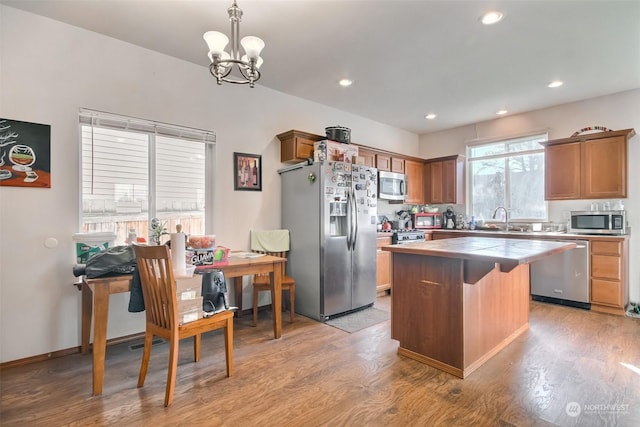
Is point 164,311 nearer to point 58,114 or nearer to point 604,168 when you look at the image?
point 58,114

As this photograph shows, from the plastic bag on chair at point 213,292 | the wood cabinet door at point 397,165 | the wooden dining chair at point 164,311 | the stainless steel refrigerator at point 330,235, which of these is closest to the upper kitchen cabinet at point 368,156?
the wood cabinet door at point 397,165

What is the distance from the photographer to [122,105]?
2988 mm

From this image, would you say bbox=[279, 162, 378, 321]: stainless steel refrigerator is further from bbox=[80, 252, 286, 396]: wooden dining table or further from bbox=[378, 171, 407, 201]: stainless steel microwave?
bbox=[378, 171, 407, 201]: stainless steel microwave

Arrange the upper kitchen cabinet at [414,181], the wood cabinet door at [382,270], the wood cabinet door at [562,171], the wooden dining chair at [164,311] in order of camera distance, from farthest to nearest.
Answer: the upper kitchen cabinet at [414,181], the wood cabinet door at [382,270], the wood cabinet door at [562,171], the wooden dining chair at [164,311]

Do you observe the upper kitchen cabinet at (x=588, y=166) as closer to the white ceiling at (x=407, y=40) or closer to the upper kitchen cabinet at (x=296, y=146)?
the white ceiling at (x=407, y=40)

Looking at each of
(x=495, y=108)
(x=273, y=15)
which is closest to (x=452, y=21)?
(x=273, y=15)

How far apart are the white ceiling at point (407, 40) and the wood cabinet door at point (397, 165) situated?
4.33ft

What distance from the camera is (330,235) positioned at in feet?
12.0

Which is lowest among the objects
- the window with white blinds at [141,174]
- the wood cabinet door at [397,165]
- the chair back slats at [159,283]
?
the chair back slats at [159,283]

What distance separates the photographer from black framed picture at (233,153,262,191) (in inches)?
148

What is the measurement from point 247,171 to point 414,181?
3338mm

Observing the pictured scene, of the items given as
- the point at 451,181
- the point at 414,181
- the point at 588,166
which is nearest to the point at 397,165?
the point at 414,181

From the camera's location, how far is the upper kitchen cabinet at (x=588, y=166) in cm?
397

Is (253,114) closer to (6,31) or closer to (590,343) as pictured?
(6,31)
